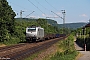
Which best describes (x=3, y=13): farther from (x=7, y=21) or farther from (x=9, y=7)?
(x=9, y=7)

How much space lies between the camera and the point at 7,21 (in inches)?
1972

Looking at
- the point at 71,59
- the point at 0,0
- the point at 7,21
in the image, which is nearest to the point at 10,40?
the point at 7,21

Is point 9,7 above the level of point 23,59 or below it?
above

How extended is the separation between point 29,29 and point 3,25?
6190mm

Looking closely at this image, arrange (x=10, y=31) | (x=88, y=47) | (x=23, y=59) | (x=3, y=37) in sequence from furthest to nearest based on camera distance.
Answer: (x=10, y=31), (x=3, y=37), (x=88, y=47), (x=23, y=59)

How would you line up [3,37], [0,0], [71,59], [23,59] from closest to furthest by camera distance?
[71,59] < [23,59] < [3,37] < [0,0]

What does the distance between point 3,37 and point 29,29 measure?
676cm

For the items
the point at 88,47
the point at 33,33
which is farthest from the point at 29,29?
the point at 88,47

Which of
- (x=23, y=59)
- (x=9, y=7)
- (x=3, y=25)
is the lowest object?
(x=23, y=59)

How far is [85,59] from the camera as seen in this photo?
18.6 m

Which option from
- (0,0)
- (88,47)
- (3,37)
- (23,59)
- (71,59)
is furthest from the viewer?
(0,0)

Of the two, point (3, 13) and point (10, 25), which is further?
point (10, 25)

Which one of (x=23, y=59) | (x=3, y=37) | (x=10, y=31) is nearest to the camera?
(x=23, y=59)

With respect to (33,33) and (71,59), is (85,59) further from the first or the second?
(33,33)
